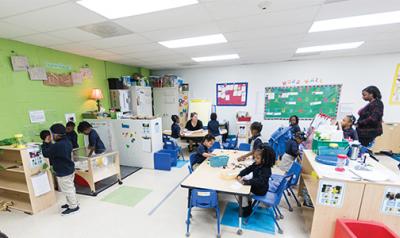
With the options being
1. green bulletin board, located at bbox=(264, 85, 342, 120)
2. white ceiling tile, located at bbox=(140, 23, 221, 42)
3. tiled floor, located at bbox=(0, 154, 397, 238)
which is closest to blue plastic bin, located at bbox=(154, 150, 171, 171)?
tiled floor, located at bbox=(0, 154, 397, 238)

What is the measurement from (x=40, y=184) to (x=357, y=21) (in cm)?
542

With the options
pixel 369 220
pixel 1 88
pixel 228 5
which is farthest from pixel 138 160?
pixel 369 220

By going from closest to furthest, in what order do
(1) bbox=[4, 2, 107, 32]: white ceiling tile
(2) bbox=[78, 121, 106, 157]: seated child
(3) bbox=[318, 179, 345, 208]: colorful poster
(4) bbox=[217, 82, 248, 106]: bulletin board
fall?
(3) bbox=[318, 179, 345, 208]: colorful poster → (1) bbox=[4, 2, 107, 32]: white ceiling tile → (2) bbox=[78, 121, 106, 157]: seated child → (4) bbox=[217, 82, 248, 106]: bulletin board

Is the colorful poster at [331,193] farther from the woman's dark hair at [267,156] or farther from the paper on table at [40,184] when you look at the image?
the paper on table at [40,184]

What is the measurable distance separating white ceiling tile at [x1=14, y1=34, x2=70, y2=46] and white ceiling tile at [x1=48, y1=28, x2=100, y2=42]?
0.20 metres

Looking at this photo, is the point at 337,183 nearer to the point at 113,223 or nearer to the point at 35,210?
the point at 113,223

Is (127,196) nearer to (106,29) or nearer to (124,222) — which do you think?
(124,222)

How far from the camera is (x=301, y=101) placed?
5566 millimetres

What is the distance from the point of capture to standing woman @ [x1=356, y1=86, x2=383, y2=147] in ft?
10.0

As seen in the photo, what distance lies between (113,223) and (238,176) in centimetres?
187

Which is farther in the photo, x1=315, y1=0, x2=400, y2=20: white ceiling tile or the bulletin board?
the bulletin board

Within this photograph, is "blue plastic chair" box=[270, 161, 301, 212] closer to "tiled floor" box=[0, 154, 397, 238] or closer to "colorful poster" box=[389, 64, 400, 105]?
"tiled floor" box=[0, 154, 397, 238]

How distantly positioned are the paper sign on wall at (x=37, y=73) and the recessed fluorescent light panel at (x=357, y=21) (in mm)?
4962

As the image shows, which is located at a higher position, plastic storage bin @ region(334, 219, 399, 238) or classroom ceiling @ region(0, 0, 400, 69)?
classroom ceiling @ region(0, 0, 400, 69)
